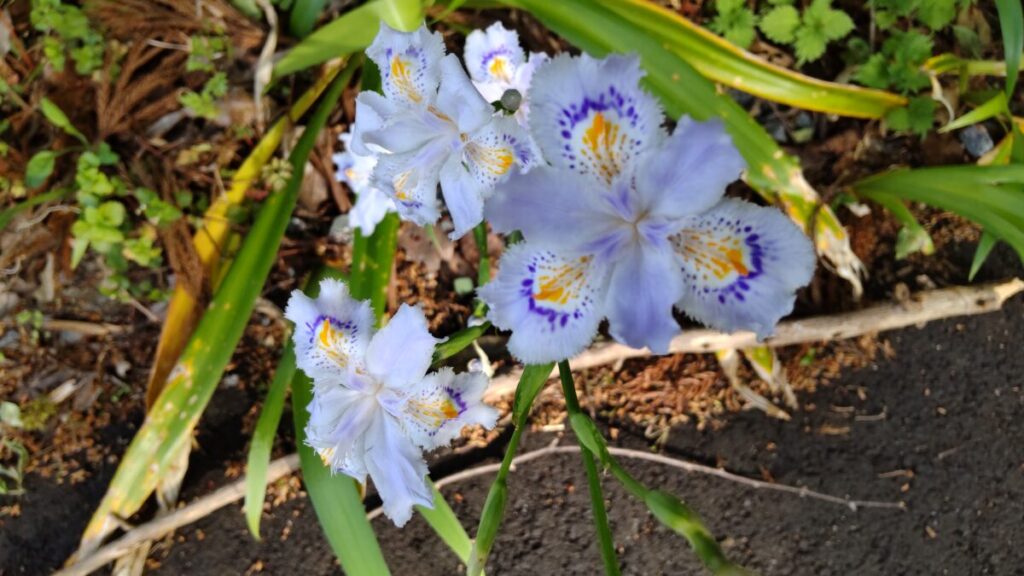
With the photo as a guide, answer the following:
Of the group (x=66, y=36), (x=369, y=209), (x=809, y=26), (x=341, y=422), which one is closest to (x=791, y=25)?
(x=809, y=26)

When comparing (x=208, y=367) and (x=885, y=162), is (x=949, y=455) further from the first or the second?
(x=208, y=367)

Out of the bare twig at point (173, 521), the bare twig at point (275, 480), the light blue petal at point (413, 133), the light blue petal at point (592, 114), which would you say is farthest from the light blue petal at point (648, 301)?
the bare twig at point (173, 521)

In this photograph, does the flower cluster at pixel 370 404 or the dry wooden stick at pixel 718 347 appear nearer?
the flower cluster at pixel 370 404

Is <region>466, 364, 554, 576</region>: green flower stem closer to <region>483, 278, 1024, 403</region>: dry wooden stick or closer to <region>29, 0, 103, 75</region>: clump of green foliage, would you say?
<region>483, 278, 1024, 403</region>: dry wooden stick

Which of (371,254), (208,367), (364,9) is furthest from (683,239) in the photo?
(208,367)

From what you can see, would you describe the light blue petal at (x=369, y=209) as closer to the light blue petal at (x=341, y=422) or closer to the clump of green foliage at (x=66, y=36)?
the light blue petal at (x=341, y=422)

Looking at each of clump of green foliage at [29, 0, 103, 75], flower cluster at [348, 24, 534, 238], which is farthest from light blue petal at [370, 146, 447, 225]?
clump of green foliage at [29, 0, 103, 75]

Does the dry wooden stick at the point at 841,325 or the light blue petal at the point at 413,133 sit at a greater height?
the light blue petal at the point at 413,133
